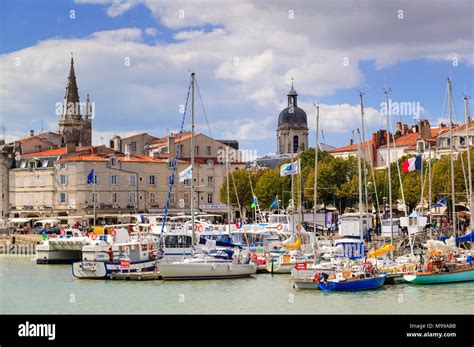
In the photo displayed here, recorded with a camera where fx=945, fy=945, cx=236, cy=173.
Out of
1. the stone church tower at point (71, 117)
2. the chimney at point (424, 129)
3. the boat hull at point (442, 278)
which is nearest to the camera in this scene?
the boat hull at point (442, 278)

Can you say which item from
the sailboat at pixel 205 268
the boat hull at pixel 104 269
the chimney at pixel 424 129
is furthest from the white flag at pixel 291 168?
the chimney at pixel 424 129

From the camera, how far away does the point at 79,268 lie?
4275 centimetres

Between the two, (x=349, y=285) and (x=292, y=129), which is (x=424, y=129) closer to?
(x=292, y=129)

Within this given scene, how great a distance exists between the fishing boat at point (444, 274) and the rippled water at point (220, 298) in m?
0.31

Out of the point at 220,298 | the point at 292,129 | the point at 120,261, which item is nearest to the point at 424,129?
the point at 292,129

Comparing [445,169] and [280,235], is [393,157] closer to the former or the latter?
[445,169]

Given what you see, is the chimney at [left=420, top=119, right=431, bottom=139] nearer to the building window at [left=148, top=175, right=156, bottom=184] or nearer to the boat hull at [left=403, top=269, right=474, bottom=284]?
the building window at [left=148, top=175, right=156, bottom=184]

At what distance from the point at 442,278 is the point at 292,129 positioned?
9621 centimetres

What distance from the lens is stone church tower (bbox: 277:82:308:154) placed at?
435 ft

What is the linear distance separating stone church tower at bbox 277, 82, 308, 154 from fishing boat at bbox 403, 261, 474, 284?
94.0m

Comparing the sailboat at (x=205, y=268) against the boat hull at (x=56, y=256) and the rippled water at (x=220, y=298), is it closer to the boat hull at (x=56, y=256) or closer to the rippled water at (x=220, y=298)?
the rippled water at (x=220, y=298)

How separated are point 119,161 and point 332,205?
1858cm

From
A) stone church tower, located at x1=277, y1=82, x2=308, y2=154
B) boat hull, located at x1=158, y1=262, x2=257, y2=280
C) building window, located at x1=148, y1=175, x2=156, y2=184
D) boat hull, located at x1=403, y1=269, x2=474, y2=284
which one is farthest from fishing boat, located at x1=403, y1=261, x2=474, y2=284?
stone church tower, located at x1=277, y1=82, x2=308, y2=154

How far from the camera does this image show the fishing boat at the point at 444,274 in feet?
122
